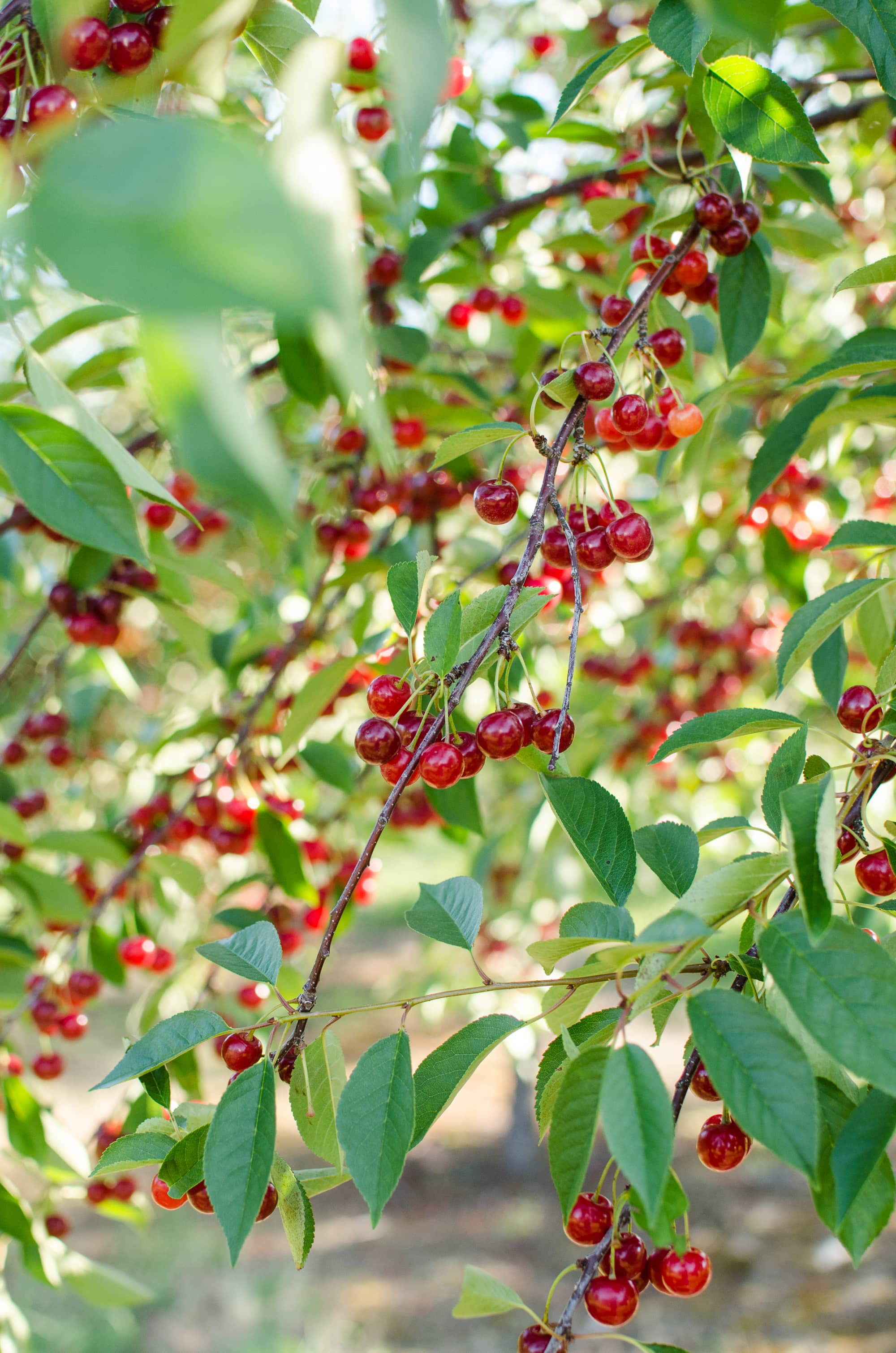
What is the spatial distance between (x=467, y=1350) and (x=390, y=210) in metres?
4.35

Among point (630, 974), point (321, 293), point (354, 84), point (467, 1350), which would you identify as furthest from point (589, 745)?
point (467, 1350)

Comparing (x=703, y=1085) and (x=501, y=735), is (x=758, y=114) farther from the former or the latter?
(x=703, y=1085)

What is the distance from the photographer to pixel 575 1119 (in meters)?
0.71

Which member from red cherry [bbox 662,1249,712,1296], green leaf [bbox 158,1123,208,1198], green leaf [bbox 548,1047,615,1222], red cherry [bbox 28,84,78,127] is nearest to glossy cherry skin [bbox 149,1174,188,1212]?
green leaf [bbox 158,1123,208,1198]

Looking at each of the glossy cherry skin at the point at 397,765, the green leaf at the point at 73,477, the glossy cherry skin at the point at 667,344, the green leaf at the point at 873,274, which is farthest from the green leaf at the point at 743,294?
the green leaf at the point at 73,477

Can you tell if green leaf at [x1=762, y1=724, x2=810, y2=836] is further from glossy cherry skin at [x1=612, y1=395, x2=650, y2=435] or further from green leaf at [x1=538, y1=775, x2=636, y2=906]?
glossy cherry skin at [x1=612, y1=395, x2=650, y2=435]

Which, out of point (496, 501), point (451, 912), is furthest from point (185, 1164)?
point (496, 501)

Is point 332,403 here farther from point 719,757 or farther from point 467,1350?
point 467,1350

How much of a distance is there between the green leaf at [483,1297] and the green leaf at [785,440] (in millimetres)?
999

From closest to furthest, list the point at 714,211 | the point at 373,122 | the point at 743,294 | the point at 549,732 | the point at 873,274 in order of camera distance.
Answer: the point at 549,732 < the point at 873,274 < the point at 714,211 < the point at 743,294 < the point at 373,122

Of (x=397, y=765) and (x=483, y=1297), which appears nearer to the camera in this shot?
(x=483, y=1297)

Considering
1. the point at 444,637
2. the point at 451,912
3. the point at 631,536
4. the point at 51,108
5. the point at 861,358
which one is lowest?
the point at 451,912

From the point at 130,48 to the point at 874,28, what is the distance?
0.77m

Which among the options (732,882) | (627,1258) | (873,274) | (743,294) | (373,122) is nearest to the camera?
(732,882)
